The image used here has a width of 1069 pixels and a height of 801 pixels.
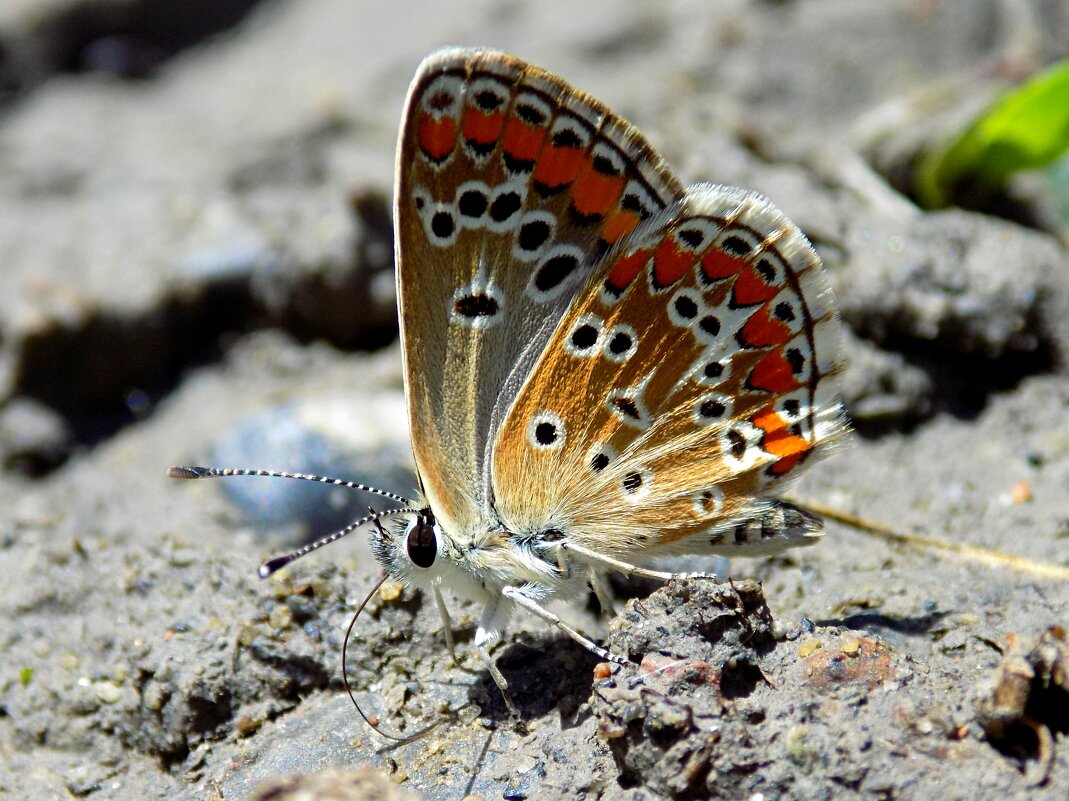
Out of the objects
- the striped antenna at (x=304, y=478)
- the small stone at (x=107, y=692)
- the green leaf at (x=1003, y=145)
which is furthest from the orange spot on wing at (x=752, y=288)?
the small stone at (x=107, y=692)

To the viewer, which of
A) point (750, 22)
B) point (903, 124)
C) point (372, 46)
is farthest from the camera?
point (372, 46)

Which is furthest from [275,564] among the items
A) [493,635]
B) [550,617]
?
[550,617]

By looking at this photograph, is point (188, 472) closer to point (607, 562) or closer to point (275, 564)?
point (275, 564)

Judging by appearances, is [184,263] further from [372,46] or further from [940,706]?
[940,706]

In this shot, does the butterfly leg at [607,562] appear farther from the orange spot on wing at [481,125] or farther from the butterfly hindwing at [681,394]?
the orange spot on wing at [481,125]

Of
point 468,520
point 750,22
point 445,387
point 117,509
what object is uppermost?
point 750,22

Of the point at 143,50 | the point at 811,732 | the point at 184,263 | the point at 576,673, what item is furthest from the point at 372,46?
the point at 811,732
